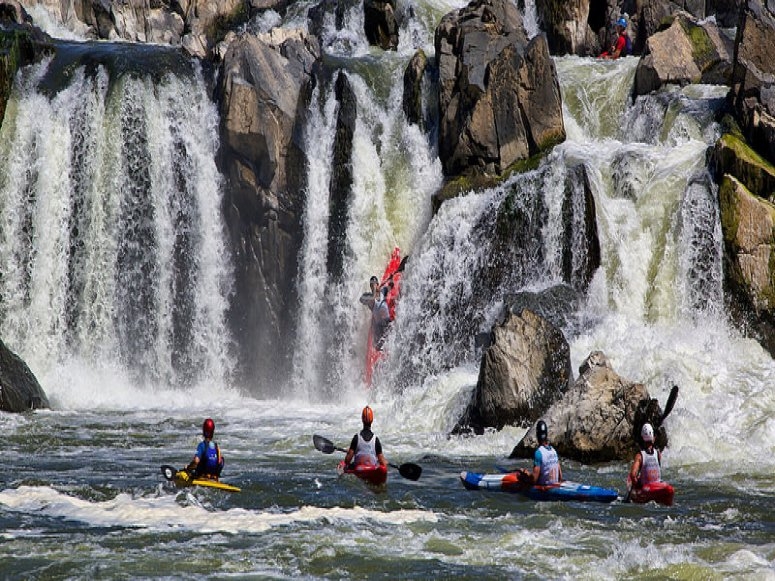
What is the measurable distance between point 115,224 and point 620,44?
18096mm

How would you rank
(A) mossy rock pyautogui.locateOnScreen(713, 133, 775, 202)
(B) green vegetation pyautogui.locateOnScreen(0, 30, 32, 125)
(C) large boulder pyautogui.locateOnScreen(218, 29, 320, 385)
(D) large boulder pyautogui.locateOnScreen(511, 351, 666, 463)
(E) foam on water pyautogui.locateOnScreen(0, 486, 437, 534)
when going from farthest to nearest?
1. (B) green vegetation pyautogui.locateOnScreen(0, 30, 32, 125)
2. (C) large boulder pyautogui.locateOnScreen(218, 29, 320, 385)
3. (A) mossy rock pyautogui.locateOnScreen(713, 133, 775, 202)
4. (D) large boulder pyautogui.locateOnScreen(511, 351, 666, 463)
5. (E) foam on water pyautogui.locateOnScreen(0, 486, 437, 534)

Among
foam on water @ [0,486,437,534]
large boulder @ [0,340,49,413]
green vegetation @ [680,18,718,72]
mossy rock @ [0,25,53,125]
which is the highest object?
green vegetation @ [680,18,718,72]

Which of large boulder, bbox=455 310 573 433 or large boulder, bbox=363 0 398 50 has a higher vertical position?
large boulder, bbox=363 0 398 50

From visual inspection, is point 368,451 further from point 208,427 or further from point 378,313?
point 378,313

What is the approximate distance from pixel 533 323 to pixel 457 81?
452 inches

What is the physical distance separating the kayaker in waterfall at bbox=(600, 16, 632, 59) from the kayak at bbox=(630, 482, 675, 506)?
951 inches

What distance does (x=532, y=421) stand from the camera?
72.7 feet

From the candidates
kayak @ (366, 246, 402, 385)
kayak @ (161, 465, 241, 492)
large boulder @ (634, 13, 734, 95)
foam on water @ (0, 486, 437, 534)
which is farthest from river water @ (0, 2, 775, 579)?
→ large boulder @ (634, 13, 734, 95)

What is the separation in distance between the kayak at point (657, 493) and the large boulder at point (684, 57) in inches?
765

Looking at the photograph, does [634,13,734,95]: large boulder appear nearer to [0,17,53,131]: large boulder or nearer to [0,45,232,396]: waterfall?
[0,45,232,396]: waterfall

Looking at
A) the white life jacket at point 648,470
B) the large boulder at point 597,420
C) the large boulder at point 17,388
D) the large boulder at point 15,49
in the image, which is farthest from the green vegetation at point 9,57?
the white life jacket at point 648,470

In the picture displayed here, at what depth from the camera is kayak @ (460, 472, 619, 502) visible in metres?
16.5

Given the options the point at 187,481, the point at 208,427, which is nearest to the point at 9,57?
the point at 208,427

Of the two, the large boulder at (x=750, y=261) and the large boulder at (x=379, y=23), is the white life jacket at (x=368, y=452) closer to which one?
the large boulder at (x=750, y=261)
